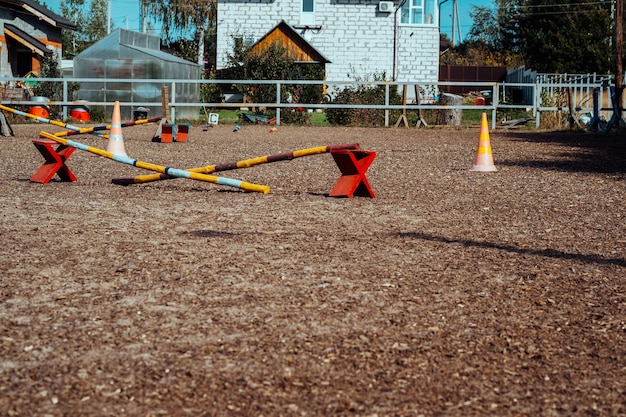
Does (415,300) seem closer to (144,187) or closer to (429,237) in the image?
(429,237)

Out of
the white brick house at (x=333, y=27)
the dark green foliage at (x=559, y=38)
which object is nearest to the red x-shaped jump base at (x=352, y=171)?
the white brick house at (x=333, y=27)

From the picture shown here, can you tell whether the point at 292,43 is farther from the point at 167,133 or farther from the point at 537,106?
the point at 167,133

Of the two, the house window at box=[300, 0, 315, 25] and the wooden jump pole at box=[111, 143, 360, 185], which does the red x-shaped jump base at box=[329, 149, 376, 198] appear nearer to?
the wooden jump pole at box=[111, 143, 360, 185]

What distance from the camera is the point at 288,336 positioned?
4.70m

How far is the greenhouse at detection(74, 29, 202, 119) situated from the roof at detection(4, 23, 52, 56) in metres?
8.56

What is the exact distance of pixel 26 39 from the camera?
41875 millimetres

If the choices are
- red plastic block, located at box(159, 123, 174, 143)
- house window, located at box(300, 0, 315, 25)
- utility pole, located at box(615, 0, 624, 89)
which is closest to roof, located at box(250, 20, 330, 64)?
house window, located at box(300, 0, 315, 25)

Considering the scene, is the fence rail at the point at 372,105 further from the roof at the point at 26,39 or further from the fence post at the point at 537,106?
the roof at the point at 26,39

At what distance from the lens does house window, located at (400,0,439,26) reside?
48.8m

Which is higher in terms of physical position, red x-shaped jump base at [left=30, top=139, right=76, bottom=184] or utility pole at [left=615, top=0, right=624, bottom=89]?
utility pole at [left=615, top=0, right=624, bottom=89]

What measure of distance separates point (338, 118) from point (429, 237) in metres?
21.9

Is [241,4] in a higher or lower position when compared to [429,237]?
higher

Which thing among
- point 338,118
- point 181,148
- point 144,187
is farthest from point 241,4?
point 144,187

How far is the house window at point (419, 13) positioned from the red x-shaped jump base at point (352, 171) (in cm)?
3938
